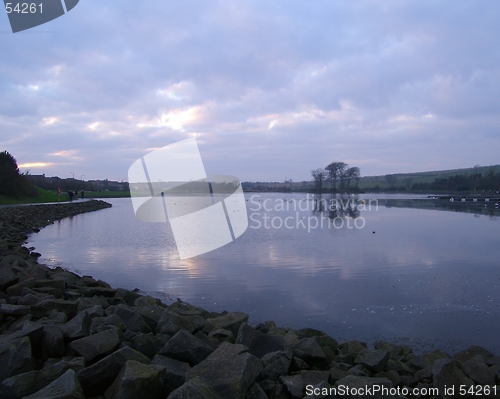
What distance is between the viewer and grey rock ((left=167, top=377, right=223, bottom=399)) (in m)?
3.13

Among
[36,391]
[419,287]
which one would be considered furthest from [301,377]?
[419,287]

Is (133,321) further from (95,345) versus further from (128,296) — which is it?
(128,296)

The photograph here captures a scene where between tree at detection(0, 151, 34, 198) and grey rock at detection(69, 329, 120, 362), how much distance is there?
38237mm

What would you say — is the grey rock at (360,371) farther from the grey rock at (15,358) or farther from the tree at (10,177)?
the tree at (10,177)

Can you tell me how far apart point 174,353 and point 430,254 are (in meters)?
12.3

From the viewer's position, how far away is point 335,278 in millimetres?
10656

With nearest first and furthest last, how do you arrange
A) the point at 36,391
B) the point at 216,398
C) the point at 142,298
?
1. the point at 216,398
2. the point at 36,391
3. the point at 142,298

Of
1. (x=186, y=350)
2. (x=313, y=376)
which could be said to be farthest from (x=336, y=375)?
(x=186, y=350)

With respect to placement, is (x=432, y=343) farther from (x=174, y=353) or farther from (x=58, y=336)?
(x=58, y=336)

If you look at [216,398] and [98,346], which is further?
[98,346]

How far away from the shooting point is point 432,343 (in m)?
6.48

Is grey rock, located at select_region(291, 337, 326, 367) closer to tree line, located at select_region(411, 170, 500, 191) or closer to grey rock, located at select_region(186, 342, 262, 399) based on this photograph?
grey rock, located at select_region(186, 342, 262, 399)

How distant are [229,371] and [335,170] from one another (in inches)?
4891

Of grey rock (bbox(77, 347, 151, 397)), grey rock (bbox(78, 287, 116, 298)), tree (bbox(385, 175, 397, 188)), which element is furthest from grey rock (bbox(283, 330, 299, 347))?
tree (bbox(385, 175, 397, 188))
